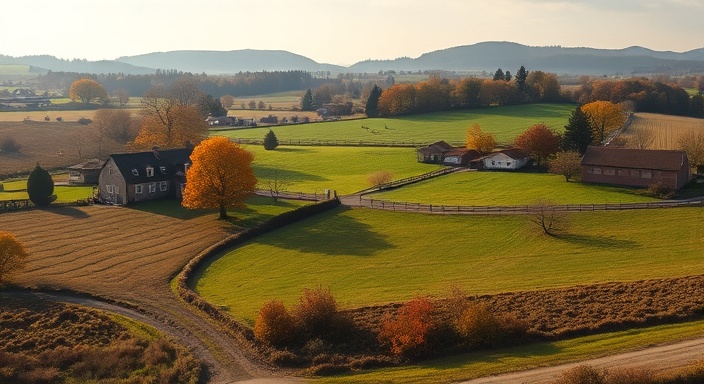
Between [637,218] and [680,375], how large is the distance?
102ft

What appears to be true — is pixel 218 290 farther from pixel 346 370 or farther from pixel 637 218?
pixel 637 218

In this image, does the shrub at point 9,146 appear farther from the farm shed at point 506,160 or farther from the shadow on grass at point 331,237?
the farm shed at point 506,160

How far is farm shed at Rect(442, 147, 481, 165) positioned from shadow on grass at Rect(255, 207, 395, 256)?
3214 centimetres

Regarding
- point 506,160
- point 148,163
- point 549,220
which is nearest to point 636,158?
point 506,160

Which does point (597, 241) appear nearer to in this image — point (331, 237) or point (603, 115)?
point (331, 237)

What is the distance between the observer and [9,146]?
10469 centimetres

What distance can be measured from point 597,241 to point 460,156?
38834mm

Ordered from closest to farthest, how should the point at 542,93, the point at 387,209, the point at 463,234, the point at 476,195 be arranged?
the point at 463,234 → the point at 387,209 → the point at 476,195 → the point at 542,93

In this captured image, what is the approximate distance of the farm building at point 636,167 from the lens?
6650 cm

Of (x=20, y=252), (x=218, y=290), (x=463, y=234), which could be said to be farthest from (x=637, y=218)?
(x=20, y=252)

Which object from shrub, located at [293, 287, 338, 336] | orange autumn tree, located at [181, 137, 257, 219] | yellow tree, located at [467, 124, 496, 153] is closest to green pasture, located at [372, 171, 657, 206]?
yellow tree, located at [467, 124, 496, 153]

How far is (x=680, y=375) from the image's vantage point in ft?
87.4

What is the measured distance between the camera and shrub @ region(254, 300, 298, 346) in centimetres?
3344

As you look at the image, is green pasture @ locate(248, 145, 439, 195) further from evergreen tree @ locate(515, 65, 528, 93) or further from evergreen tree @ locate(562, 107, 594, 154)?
evergreen tree @ locate(515, 65, 528, 93)
